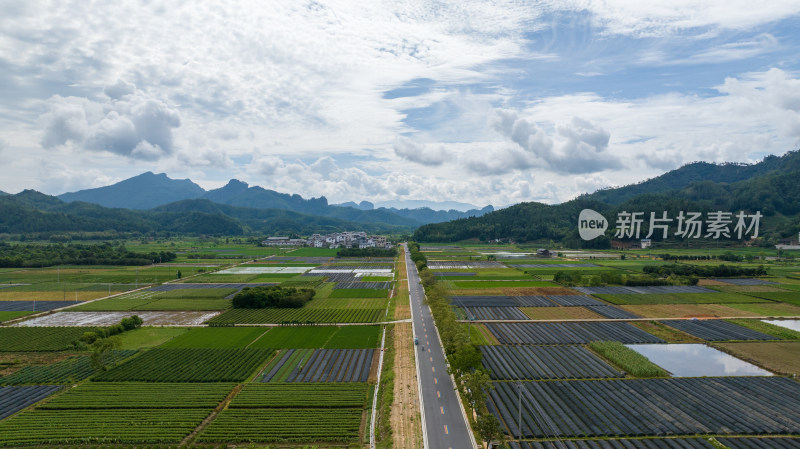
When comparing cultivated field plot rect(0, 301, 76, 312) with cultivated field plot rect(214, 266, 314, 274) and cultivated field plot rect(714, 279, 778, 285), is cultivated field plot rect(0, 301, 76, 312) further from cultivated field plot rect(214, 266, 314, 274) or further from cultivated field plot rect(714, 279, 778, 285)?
cultivated field plot rect(714, 279, 778, 285)

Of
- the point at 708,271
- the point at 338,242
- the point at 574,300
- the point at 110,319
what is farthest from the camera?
the point at 338,242

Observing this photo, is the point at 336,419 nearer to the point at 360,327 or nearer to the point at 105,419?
the point at 105,419

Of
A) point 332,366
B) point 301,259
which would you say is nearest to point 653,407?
point 332,366

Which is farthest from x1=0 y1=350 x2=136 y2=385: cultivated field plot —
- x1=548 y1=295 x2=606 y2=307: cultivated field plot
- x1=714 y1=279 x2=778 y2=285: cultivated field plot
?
x1=714 y1=279 x2=778 y2=285: cultivated field plot

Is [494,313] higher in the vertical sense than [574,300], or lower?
higher

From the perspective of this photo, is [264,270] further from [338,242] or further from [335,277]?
[338,242]

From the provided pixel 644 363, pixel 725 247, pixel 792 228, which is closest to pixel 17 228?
pixel 644 363

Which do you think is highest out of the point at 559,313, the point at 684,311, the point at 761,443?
the point at 559,313

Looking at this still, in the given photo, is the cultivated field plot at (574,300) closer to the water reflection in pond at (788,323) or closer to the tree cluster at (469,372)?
the water reflection in pond at (788,323)
